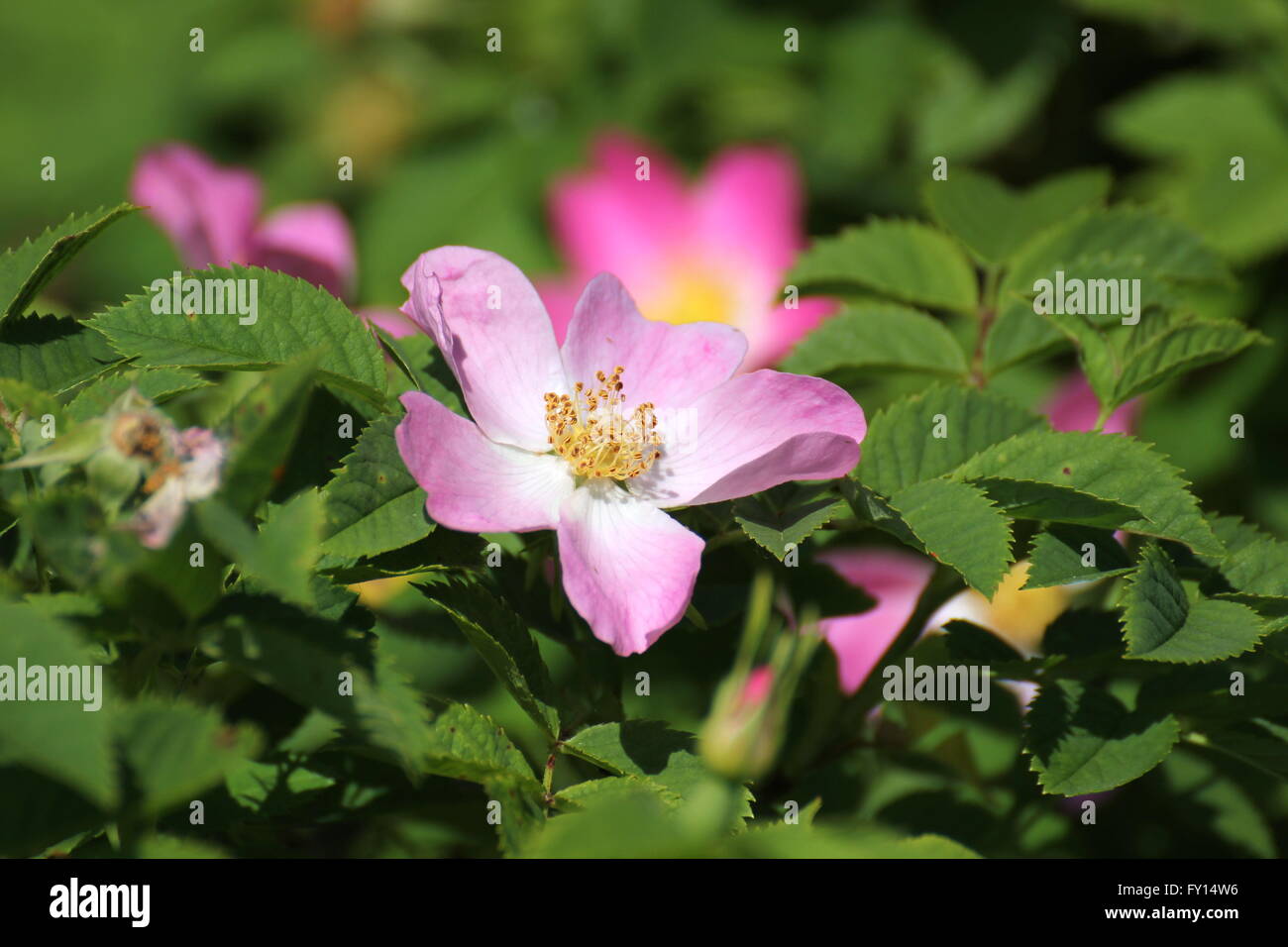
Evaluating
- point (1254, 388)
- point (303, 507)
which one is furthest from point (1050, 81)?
point (303, 507)

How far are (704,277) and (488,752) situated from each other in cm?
178

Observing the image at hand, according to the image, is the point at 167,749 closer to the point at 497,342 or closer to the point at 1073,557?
the point at 497,342

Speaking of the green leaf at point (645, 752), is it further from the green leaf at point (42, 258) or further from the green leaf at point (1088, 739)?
the green leaf at point (42, 258)

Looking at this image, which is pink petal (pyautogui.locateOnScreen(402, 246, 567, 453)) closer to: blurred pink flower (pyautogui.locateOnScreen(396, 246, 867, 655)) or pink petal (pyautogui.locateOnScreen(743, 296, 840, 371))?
blurred pink flower (pyautogui.locateOnScreen(396, 246, 867, 655))

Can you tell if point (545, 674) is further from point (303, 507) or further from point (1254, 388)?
point (1254, 388)

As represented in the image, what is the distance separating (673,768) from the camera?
866mm

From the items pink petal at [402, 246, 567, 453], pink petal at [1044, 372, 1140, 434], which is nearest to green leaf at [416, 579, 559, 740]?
pink petal at [402, 246, 567, 453]

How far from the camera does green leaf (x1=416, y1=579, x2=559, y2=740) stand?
853 mm

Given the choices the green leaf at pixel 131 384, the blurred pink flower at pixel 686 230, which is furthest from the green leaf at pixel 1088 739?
the blurred pink flower at pixel 686 230

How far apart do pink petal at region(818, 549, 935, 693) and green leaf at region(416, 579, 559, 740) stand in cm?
31

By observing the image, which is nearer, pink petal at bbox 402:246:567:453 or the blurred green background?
pink petal at bbox 402:246:567:453

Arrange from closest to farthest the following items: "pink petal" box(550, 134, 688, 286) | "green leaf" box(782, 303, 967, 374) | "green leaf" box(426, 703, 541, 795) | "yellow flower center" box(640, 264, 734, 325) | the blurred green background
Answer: "green leaf" box(426, 703, 541, 795) → "green leaf" box(782, 303, 967, 374) → the blurred green background → "pink petal" box(550, 134, 688, 286) → "yellow flower center" box(640, 264, 734, 325)

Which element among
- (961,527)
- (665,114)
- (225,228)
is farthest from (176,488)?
(665,114)

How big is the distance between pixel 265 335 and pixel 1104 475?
64 cm
